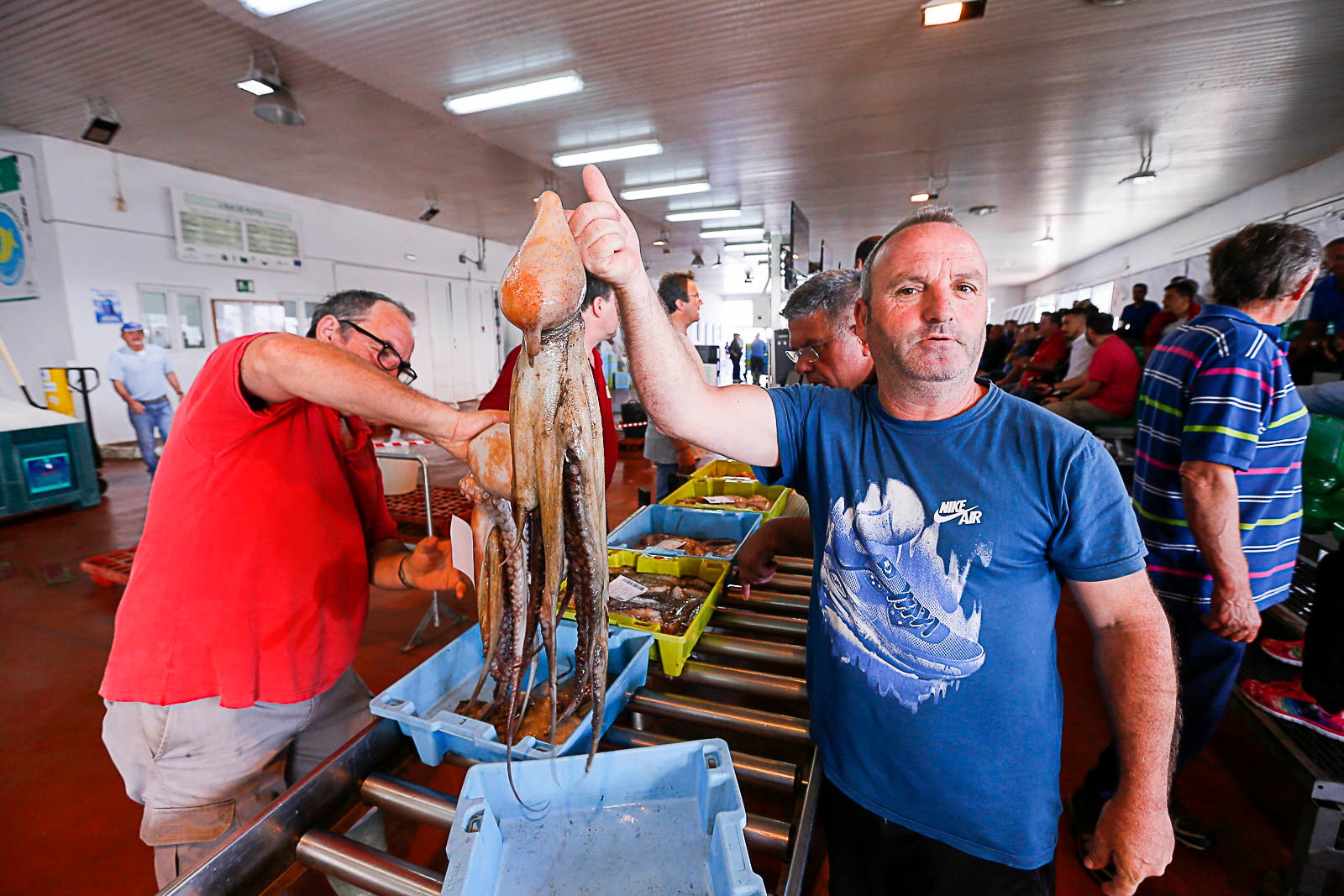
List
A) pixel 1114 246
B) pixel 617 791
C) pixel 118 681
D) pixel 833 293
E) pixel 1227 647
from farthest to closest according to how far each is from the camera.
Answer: pixel 1114 246, pixel 833 293, pixel 1227 647, pixel 118 681, pixel 617 791

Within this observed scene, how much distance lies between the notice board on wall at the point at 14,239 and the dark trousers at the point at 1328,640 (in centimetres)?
1400

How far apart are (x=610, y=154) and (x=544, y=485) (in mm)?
9261

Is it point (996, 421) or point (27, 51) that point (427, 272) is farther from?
point (996, 421)

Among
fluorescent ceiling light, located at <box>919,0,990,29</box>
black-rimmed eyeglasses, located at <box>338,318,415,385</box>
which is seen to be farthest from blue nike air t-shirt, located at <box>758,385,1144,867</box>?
fluorescent ceiling light, located at <box>919,0,990,29</box>

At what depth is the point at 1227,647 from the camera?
2.18m

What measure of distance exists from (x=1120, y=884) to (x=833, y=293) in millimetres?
1991

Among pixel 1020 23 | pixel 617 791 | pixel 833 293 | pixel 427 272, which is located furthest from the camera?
pixel 427 272

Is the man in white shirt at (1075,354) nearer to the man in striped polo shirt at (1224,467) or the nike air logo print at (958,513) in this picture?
the man in striped polo shirt at (1224,467)

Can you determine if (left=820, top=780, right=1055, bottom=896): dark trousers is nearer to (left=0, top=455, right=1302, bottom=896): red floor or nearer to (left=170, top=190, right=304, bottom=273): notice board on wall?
(left=0, top=455, right=1302, bottom=896): red floor

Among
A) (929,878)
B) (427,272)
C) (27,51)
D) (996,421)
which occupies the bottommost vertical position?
(929,878)

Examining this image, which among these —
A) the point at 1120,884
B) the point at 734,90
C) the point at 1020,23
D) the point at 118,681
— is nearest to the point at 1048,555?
the point at 1120,884

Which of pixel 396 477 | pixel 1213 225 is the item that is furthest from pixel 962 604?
pixel 1213 225

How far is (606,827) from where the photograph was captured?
114 centimetres

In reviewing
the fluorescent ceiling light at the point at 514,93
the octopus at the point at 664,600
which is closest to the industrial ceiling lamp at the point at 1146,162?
the fluorescent ceiling light at the point at 514,93
